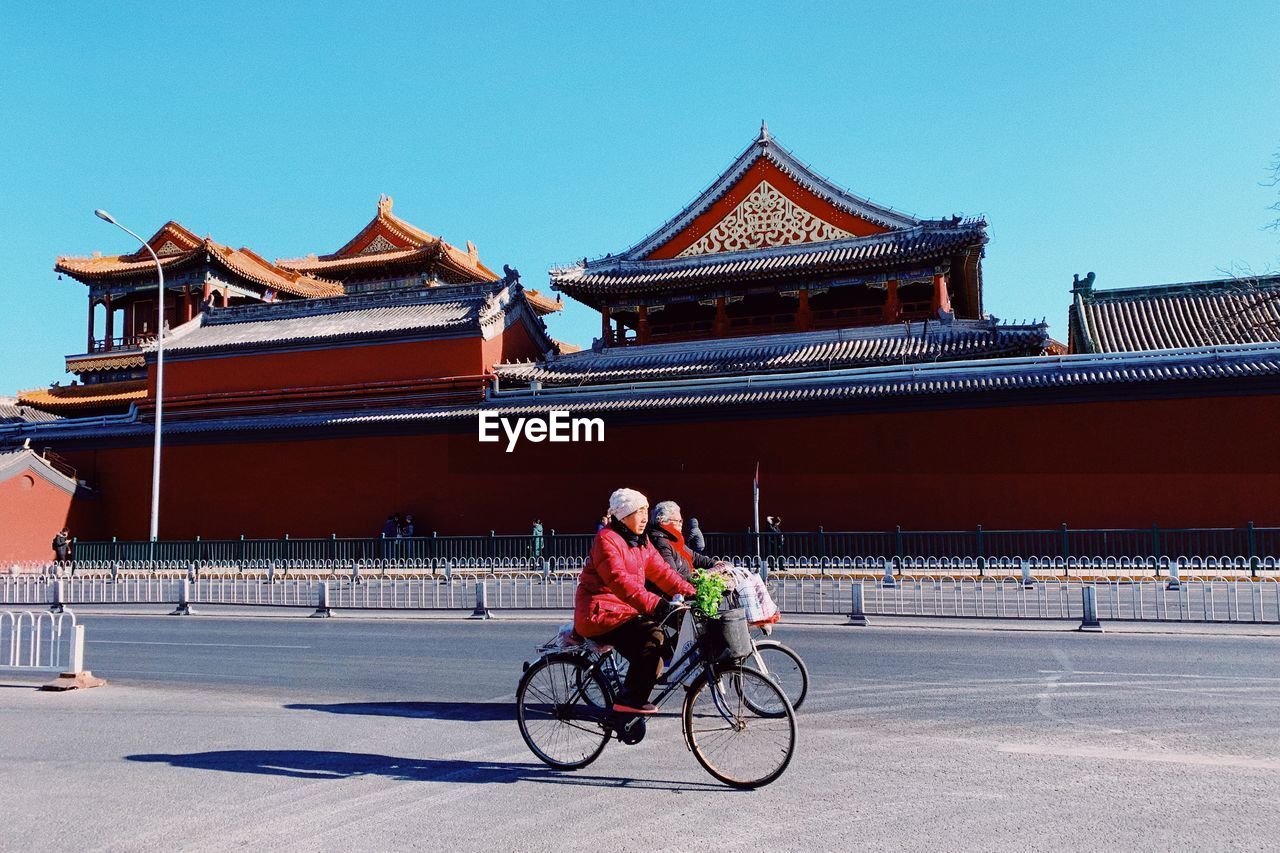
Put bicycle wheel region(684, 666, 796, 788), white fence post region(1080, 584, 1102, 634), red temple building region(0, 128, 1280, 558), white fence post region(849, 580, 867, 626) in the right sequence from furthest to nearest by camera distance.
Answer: red temple building region(0, 128, 1280, 558) → white fence post region(849, 580, 867, 626) → white fence post region(1080, 584, 1102, 634) → bicycle wheel region(684, 666, 796, 788)

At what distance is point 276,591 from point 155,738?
11887mm

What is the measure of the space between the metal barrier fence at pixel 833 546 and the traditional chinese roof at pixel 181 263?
640 inches

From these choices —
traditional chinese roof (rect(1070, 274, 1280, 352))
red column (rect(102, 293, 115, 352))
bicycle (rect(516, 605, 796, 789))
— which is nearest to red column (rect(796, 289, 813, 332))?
traditional chinese roof (rect(1070, 274, 1280, 352))

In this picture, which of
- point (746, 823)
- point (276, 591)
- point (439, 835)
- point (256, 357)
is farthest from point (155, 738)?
point (256, 357)

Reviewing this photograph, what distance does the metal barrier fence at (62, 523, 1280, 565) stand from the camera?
1788cm

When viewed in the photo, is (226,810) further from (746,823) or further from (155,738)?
(746,823)

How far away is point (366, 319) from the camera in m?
28.6

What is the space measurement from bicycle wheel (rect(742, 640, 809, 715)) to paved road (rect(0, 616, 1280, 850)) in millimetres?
203

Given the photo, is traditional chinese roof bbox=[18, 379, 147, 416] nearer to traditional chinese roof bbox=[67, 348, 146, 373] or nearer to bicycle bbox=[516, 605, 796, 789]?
traditional chinese roof bbox=[67, 348, 146, 373]

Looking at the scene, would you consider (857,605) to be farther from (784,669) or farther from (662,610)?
(662,610)

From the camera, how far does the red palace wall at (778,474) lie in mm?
19734

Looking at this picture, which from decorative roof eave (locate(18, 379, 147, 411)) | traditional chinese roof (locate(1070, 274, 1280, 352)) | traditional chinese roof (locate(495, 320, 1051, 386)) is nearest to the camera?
traditional chinese roof (locate(495, 320, 1051, 386))

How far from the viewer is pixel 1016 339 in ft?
73.1

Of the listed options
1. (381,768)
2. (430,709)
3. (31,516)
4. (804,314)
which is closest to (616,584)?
(381,768)
